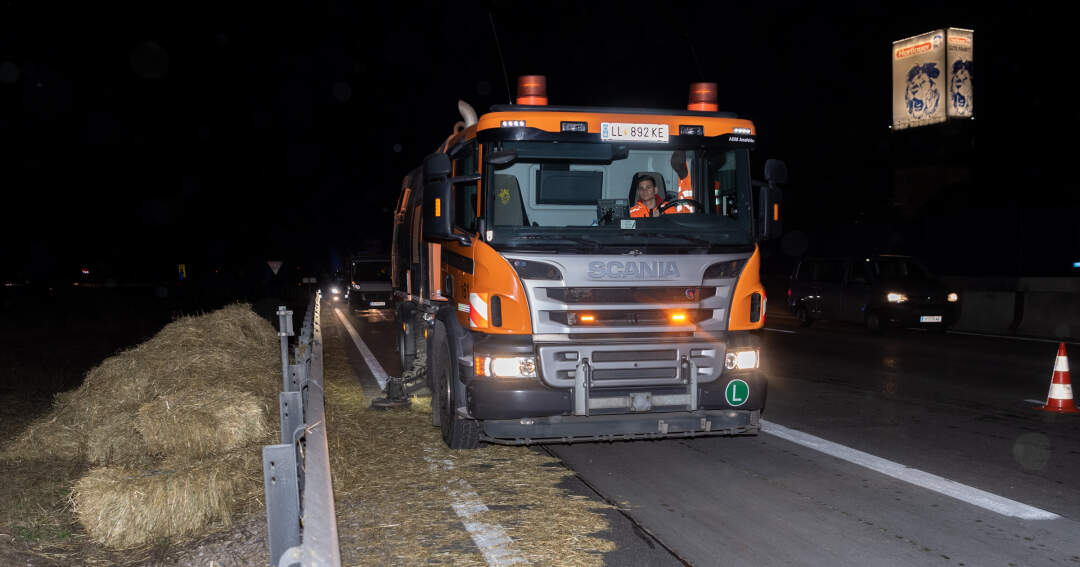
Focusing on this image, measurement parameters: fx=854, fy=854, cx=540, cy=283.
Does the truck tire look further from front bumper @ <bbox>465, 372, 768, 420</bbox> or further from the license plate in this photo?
the license plate

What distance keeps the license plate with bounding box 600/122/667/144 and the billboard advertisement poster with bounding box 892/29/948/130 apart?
40.5m

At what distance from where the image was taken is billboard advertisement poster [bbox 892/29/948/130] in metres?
42.5

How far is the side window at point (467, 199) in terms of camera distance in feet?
23.1

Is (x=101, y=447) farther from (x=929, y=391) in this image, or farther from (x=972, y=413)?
(x=929, y=391)

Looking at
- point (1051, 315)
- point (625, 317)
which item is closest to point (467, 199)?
point (625, 317)

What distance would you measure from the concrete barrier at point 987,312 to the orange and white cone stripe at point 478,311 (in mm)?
16043

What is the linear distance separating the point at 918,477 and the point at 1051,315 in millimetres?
13938

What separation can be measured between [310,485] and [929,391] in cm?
888

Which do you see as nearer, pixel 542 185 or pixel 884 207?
pixel 542 185

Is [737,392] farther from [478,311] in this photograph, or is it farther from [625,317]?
[478,311]

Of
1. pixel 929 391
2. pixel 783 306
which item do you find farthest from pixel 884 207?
pixel 929 391

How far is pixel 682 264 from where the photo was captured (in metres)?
6.73

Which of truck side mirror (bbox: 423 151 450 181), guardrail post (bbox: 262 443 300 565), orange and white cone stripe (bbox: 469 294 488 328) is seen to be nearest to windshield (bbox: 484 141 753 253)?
truck side mirror (bbox: 423 151 450 181)

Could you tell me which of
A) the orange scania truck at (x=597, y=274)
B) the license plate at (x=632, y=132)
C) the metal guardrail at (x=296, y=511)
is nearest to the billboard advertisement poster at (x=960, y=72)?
the orange scania truck at (x=597, y=274)
